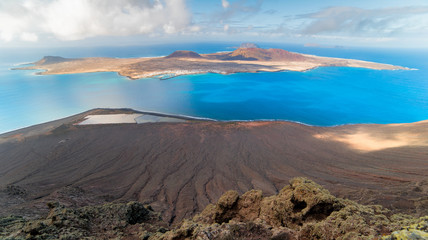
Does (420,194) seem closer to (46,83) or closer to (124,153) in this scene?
(124,153)

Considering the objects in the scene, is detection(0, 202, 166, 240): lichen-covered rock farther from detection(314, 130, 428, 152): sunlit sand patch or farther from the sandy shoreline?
the sandy shoreline

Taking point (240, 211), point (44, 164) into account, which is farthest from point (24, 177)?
point (240, 211)

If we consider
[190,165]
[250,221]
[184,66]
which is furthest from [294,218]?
[184,66]

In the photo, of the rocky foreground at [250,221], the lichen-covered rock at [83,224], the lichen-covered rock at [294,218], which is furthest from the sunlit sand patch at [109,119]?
the lichen-covered rock at [294,218]

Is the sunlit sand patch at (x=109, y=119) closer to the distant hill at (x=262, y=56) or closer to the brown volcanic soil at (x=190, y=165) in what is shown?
the brown volcanic soil at (x=190, y=165)

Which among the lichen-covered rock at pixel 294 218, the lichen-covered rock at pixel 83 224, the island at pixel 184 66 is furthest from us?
the island at pixel 184 66

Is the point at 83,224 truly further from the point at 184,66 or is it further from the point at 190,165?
the point at 184,66
